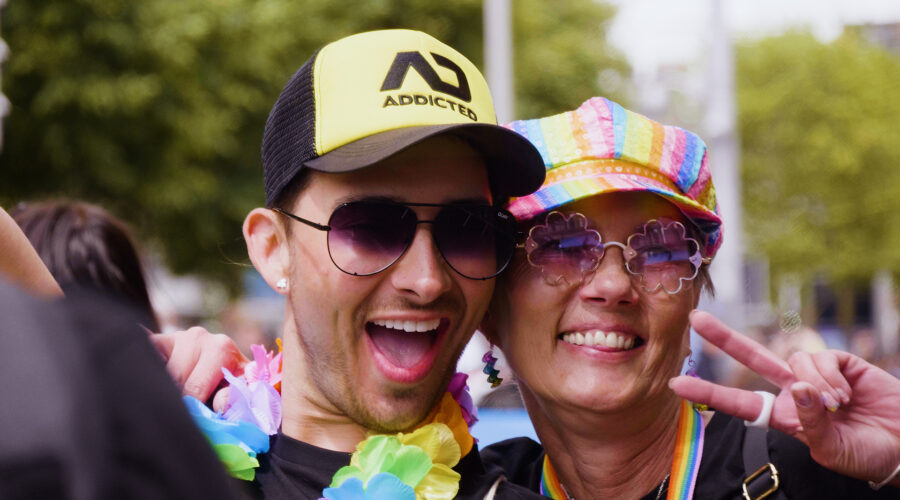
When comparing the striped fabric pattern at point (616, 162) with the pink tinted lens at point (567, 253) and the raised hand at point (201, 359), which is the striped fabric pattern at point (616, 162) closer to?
the pink tinted lens at point (567, 253)

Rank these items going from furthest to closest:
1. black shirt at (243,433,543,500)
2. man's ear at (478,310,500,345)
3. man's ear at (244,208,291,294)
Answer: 1. man's ear at (478,310,500,345)
2. man's ear at (244,208,291,294)
3. black shirt at (243,433,543,500)

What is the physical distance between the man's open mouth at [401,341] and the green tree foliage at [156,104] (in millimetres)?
11876

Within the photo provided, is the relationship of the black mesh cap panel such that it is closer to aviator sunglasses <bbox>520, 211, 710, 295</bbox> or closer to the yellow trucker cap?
the yellow trucker cap

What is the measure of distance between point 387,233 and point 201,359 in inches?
28.7

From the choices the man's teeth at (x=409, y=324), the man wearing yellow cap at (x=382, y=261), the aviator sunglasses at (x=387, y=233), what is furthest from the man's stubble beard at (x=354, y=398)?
the aviator sunglasses at (x=387, y=233)

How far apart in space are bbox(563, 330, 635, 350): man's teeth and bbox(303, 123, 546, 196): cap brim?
1.26 feet

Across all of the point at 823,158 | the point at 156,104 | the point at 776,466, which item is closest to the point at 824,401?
the point at 776,466

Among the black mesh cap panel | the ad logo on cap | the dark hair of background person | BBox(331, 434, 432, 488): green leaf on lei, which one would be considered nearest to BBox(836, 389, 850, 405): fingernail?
BBox(331, 434, 432, 488): green leaf on lei

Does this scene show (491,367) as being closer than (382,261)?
No

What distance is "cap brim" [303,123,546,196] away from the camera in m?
2.09

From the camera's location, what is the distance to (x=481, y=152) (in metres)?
2.30

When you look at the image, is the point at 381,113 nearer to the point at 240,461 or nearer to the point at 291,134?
the point at 291,134

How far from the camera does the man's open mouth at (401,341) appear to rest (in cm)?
221

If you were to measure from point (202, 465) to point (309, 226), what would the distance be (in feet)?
5.00
